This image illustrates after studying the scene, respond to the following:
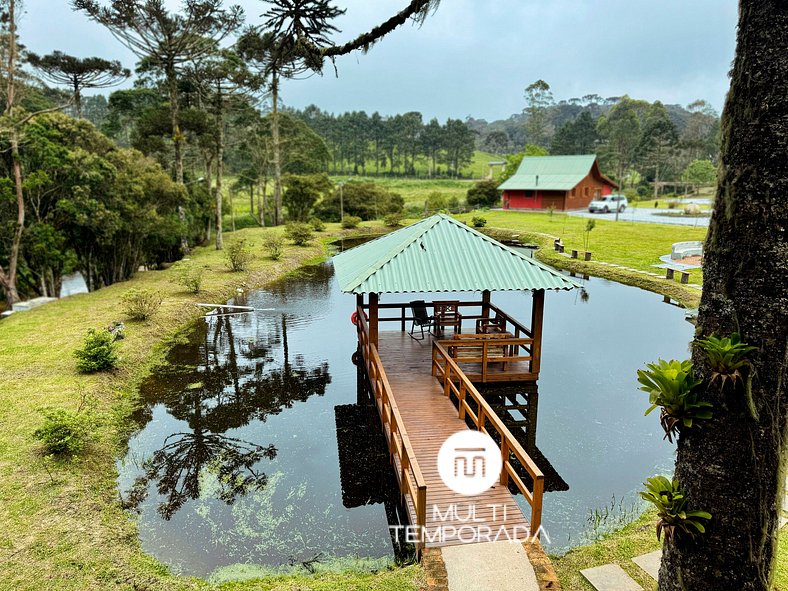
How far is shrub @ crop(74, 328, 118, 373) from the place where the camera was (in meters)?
11.5

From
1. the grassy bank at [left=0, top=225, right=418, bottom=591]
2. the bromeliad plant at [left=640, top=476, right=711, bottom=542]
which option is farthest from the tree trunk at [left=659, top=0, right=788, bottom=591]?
the grassy bank at [left=0, top=225, right=418, bottom=591]

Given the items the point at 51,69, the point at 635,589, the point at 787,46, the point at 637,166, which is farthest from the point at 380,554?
the point at 637,166

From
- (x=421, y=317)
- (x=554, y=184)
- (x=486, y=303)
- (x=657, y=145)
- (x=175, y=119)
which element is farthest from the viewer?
(x=657, y=145)

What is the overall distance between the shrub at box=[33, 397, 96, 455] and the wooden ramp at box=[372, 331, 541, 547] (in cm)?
527

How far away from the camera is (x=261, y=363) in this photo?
13.6 m

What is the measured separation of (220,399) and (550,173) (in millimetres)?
45677

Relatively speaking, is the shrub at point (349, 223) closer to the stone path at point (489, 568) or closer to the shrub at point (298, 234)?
the shrub at point (298, 234)

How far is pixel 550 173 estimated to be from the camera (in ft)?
164

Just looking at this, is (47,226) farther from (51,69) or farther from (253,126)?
(253,126)

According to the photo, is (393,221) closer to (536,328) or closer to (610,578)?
(536,328)

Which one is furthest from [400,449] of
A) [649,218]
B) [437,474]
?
[649,218]

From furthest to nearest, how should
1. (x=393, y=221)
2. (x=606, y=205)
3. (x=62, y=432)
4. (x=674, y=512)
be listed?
(x=606, y=205)
(x=393, y=221)
(x=62, y=432)
(x=674, y=512)

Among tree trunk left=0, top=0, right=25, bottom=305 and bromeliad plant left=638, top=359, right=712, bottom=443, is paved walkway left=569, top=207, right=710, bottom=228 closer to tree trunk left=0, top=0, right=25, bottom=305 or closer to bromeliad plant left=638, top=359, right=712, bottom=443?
bromeliad plant left=638, top=359, right=712, bottom=443

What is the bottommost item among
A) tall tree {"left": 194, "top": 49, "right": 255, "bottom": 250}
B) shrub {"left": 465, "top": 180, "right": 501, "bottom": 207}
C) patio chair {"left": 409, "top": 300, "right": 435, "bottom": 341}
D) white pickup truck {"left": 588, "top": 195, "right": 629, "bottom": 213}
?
patio chair {"left": 409, "top": 300, "right": 435, "bottom": 341}
